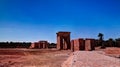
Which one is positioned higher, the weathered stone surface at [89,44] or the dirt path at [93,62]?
the weathered stone surface at [89,44]

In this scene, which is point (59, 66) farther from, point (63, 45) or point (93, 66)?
point (63, 45)

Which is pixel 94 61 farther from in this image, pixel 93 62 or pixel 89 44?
pixel 89 44

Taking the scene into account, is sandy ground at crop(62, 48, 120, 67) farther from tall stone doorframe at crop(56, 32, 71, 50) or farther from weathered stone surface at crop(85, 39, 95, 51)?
tall stone doorframe at crop(56, 32, 71, 50)

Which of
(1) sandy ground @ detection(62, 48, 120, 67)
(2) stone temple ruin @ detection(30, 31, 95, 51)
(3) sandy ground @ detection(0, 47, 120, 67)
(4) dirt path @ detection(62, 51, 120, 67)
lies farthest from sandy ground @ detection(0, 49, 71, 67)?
(4) dirt path @ detection(62, 51, 120, 67)

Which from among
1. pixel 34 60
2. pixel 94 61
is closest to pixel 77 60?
pixel 94 61

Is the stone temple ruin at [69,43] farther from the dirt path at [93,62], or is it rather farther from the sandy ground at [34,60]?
the dirt path at [93,62]

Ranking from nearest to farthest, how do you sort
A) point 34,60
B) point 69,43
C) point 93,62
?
point 93,62
point 34,60
point 69,43

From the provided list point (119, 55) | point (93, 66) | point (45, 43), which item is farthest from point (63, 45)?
point (93, 66)

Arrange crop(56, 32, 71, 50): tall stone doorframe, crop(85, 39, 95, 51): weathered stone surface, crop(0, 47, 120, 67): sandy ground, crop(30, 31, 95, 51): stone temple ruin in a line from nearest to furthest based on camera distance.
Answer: crop(0, 47, 120, 67): sandy ground < crop(85, 39, 95, 51): weathered stone surface < crop(30, 31, 95, 51): stone temple ruin < crop(56, 32, 71, 50): tall stone doorframe

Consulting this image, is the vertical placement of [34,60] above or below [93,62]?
below

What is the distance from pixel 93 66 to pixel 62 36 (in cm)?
2796

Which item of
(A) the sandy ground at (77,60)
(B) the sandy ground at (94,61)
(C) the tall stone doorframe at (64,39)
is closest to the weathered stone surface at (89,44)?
(A) the sandy ground at (77,60)

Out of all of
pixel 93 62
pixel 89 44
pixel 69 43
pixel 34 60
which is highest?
pixel 69 43

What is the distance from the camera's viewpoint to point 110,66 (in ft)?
24.3
